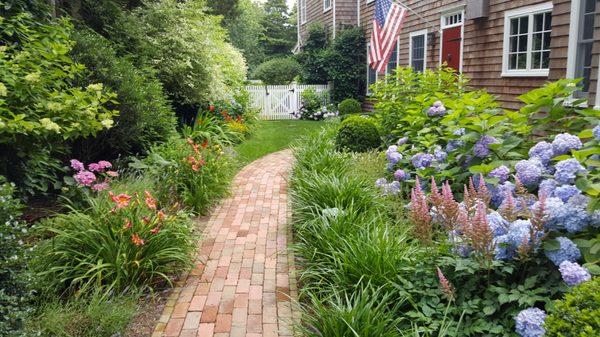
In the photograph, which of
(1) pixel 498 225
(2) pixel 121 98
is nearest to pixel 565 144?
(1) pixel 498 225

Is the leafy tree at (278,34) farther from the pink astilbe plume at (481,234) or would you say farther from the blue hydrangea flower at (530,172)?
the pink astilbe plume at (481,234)

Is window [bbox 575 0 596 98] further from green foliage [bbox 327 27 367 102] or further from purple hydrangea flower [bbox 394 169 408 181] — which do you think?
green foliage [bbox 327 27 367 102]

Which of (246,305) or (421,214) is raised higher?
(421,214)

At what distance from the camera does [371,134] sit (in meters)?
7.94

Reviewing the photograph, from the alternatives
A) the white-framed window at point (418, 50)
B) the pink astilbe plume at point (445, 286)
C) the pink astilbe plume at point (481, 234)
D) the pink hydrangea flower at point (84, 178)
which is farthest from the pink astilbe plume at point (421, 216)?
the white-framed window at point (418, 50)

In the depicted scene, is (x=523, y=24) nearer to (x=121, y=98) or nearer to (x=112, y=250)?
(x=121, y=98)

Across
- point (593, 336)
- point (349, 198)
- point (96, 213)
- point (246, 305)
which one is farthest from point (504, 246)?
point (96, 213)

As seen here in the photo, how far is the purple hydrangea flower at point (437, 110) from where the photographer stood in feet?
16.4

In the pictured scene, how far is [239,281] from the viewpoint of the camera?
3.72 metres

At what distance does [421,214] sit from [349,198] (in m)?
1.89

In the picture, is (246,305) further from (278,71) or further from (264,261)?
(278,71)

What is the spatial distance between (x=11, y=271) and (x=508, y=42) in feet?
27.7

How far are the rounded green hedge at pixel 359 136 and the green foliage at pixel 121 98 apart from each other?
3134 mm

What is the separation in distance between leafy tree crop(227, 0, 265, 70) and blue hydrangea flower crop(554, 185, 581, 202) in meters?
37.5
